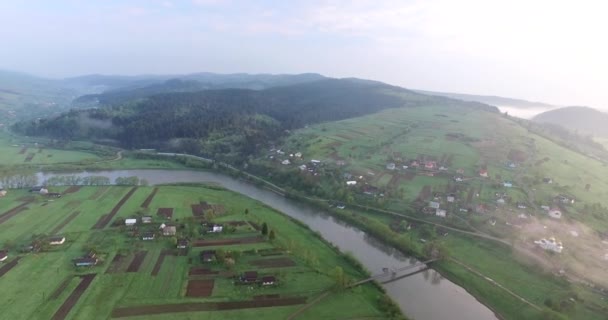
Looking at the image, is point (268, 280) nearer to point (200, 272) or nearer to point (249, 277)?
point (249, 277)

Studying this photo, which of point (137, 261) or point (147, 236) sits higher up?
point (147, 236)

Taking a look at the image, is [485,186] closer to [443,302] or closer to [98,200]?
[443,302]

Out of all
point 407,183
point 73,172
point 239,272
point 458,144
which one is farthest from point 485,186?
point 73,172

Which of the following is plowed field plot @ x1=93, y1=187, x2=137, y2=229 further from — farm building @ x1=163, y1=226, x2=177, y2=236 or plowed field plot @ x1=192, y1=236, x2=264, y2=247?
plowed field plot @ x1=192, y1=236, x2=264, y2=247

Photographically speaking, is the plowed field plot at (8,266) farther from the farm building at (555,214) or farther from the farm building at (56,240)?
the farm building at (555,214)

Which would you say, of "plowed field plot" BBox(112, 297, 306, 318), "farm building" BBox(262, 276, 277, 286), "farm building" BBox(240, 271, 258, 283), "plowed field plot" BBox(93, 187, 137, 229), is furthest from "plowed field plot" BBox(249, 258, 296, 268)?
"plowed field plot" BBox(93, 187, 137, 229)

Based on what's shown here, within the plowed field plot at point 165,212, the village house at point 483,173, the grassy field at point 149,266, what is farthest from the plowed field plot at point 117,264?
the village house at point 483,173

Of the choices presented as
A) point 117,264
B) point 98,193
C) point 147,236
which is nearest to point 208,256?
point 117,264
